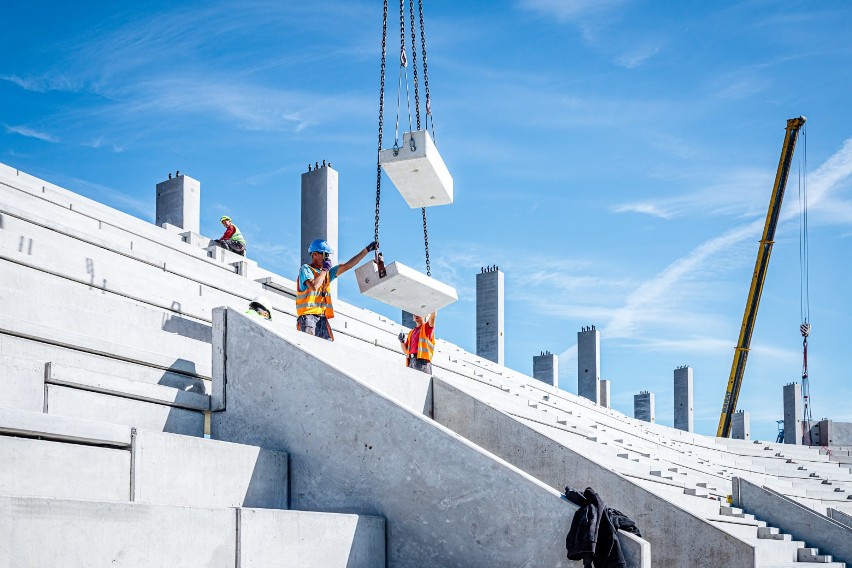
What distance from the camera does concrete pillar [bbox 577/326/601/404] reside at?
3281 cm

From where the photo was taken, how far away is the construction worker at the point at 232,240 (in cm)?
1563

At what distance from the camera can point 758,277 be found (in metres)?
32.3

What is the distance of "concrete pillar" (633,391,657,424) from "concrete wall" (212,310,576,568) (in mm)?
33589

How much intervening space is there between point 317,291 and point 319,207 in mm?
8865

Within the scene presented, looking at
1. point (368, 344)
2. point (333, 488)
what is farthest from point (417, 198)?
point (333, 488)

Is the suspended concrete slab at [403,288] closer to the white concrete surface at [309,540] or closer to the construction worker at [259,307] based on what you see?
the construction worker at [259,307]

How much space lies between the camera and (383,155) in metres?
10.1

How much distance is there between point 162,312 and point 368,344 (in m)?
5.36

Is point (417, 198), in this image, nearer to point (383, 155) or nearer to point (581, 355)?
point (383, 155)

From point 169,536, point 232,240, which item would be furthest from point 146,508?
point 232,240

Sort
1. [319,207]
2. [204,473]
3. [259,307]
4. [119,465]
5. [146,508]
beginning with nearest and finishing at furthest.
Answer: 1. [146,508]
2. [119,465]
3. [204,473]
4. [259,307]
5. [319,207]

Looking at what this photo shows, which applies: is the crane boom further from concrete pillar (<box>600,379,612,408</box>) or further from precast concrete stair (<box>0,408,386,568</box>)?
precast concrete stair (<box>0,408,386,568</box>)

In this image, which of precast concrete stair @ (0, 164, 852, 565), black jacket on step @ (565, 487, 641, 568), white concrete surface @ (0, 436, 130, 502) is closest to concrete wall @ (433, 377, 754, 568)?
precast concrete stair @ (0, 164, 852, 565)

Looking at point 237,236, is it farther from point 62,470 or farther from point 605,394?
point 605,394
